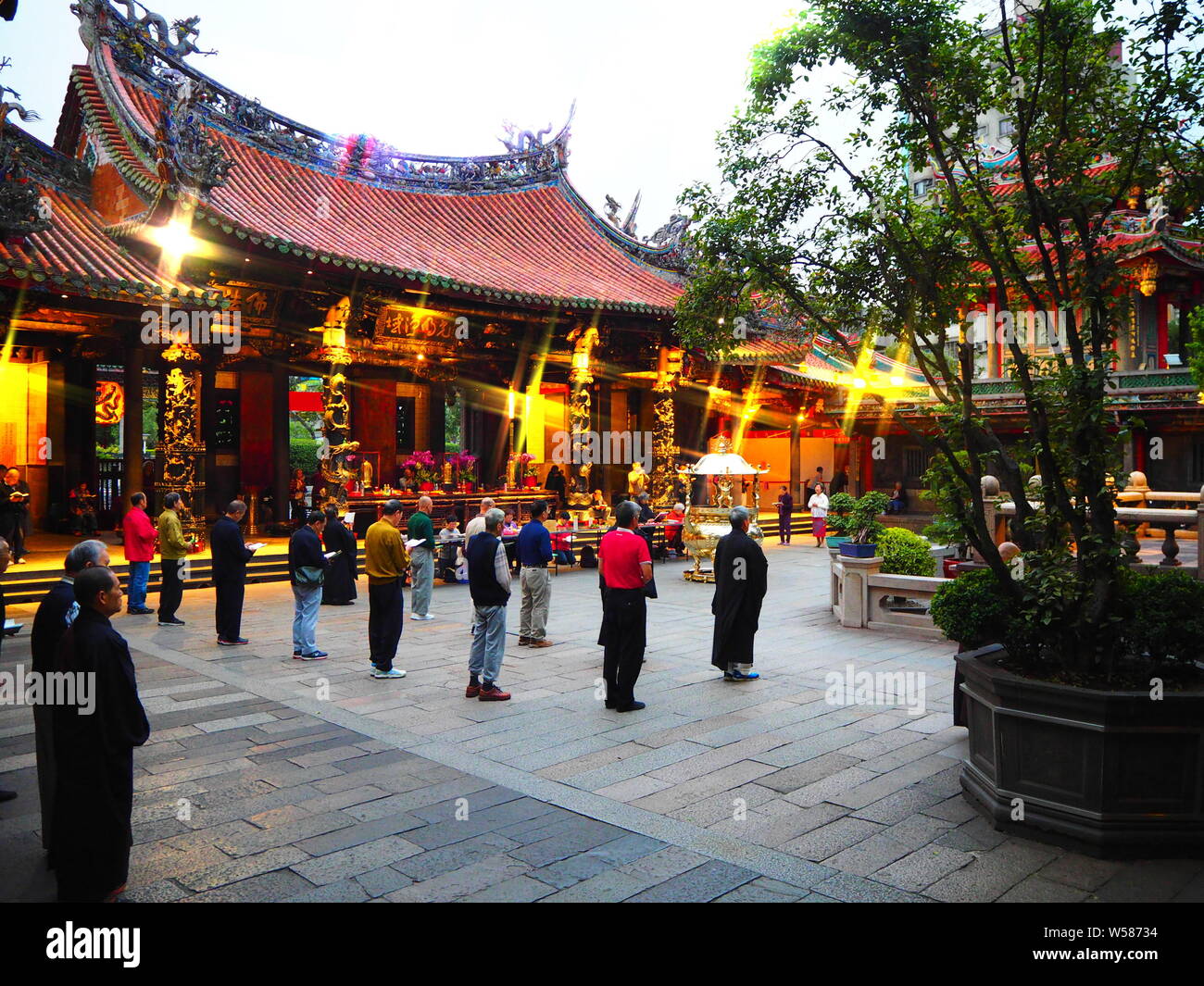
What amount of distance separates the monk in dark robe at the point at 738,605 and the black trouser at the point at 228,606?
4.77 m

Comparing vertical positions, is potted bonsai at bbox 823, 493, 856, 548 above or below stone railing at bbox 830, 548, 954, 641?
above

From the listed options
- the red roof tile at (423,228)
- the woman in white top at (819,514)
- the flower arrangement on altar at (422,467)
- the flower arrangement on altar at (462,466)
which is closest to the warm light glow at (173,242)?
the red roof tile at (423,228)

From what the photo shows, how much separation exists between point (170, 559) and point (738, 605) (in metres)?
6.39

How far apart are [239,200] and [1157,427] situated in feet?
71.9

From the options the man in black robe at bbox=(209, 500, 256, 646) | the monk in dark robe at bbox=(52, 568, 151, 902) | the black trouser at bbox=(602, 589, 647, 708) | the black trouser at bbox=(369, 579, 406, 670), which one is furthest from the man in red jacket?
the monk in dark robe at bbox=(52, 568, 151, 902)

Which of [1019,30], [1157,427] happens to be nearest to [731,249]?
[1019,30]

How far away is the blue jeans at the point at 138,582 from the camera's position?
10.4 m

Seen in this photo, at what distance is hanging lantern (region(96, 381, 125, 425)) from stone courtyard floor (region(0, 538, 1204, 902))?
11.2 metres

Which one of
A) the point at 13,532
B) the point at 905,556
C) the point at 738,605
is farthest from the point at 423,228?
the point at 738,605

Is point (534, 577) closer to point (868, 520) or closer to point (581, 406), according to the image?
point (868, 520)

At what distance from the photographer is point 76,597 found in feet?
12.3

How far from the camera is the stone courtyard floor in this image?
371 centimetres

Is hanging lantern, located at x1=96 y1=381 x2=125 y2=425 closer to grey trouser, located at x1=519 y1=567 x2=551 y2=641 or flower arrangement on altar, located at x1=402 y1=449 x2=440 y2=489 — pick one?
flower arrangement on altar, located at x1=402 y1=449 x2=440 y2=489

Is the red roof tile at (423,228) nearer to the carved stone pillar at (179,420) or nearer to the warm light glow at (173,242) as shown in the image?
the warm light glow at (173,242)
